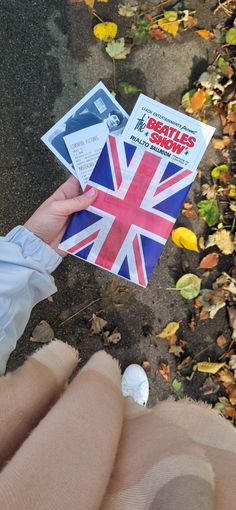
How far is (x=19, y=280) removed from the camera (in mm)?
1452

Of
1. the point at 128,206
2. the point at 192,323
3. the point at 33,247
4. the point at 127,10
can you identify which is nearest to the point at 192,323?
the point at 192,323

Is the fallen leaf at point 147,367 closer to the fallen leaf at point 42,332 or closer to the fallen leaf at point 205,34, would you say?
the fallen leaf at point 42,332

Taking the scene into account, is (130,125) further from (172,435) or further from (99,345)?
(172,435)

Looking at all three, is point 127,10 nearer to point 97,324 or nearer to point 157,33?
point 157,33

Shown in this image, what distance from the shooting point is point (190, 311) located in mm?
2084

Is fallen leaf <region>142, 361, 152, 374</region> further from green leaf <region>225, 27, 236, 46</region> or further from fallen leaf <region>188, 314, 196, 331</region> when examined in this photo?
green leaf <region>225, 27, 236, 46</region>

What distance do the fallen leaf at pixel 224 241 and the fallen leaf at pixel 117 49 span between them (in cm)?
88

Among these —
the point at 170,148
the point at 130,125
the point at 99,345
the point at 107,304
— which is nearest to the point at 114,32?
the point at 130,125

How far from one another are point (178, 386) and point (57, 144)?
1184mm

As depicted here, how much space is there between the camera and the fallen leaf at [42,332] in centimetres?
207

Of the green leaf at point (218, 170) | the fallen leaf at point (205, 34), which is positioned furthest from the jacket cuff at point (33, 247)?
the fallen leaf at point (205, 34)

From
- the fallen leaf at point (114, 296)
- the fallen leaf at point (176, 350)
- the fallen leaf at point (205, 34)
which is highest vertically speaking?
the fallen leaf at point (205, 34)

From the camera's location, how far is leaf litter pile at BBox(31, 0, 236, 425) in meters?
2.02

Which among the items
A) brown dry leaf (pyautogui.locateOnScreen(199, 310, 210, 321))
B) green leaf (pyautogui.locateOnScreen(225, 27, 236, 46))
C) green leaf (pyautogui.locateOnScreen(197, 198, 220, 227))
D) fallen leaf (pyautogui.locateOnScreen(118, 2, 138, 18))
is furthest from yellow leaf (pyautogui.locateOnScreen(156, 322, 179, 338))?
fallen leaf (pyautogui.locateOnScreen(118, 2, 138, 18))
